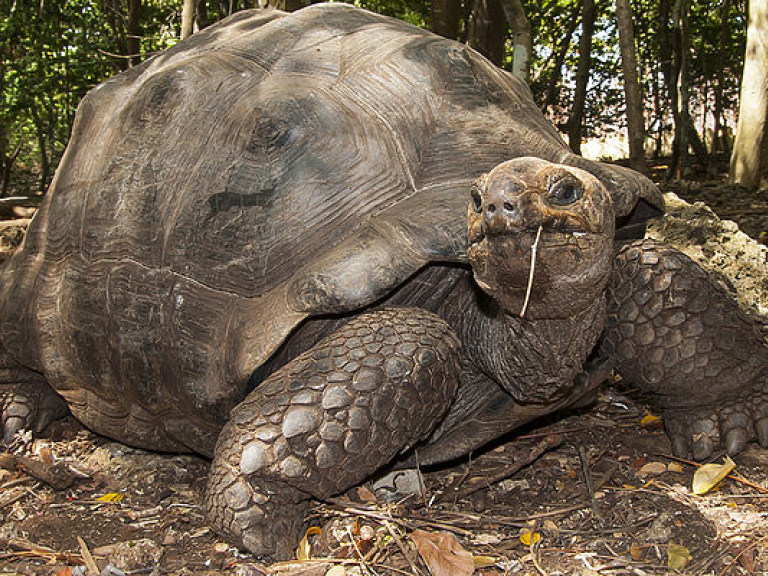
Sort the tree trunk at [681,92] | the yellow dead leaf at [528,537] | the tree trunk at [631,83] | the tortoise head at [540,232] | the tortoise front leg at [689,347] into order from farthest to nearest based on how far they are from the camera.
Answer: the tree trunk at [681,92], the tree trunk at [631,83], the tortoise front leg at [689,347], the yellow dead leaf at [528,537], the tortoise head at [540,232]

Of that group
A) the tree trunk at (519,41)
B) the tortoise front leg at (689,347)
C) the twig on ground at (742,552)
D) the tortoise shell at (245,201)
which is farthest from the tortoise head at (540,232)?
the tree trunk at (519,41)

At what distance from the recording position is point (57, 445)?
3.85 metres

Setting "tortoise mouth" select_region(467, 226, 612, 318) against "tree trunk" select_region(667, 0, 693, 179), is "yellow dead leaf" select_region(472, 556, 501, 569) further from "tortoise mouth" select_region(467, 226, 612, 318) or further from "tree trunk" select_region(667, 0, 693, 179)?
"tree trunk" select_region(667, 0, 693, 179)

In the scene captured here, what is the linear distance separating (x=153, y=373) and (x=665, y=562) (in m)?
1.97

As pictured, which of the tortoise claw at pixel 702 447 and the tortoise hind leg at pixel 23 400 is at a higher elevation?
the tortoise claw at pixel 702 447

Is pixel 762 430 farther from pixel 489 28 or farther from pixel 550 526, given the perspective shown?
pixel 489 28

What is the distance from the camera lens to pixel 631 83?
6223 millimetres

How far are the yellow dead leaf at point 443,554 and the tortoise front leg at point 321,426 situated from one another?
0.28m

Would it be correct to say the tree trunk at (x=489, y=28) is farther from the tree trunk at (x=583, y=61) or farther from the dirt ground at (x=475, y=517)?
the dirt ground at (x=475, y=517)

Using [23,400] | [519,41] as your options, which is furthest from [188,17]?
[23,400]

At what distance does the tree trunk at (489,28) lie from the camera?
368 inches

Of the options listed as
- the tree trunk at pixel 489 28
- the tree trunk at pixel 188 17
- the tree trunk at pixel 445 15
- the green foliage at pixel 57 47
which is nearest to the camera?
the tree trunk at pixel 188 17

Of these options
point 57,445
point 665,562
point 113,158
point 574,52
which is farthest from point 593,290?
point 574,52

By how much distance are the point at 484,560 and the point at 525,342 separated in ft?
2.31
